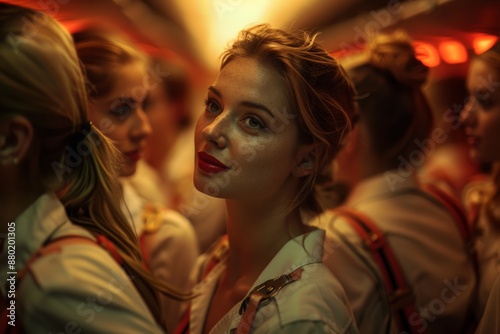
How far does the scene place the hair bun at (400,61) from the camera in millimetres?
1755

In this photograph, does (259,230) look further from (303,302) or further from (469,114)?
(469,114)

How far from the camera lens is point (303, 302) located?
3.95 feet

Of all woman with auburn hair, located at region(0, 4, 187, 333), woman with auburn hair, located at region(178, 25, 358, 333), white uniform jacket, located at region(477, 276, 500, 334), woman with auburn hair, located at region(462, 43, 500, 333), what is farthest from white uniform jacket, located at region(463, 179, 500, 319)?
woman with auburn hair, located at region(0, 4, 187, 333)

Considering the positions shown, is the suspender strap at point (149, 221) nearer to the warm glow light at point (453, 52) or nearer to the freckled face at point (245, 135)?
the freckled face at point (245, 135)

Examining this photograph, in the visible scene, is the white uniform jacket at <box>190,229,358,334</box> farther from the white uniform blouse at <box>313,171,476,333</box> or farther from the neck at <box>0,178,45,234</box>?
the neck at <box>0,178,45,234</box>

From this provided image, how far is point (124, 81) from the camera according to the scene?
5.40 ft

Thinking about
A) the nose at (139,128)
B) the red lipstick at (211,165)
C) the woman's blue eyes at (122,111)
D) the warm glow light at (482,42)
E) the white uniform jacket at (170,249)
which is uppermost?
the warm glow light at (482,42)

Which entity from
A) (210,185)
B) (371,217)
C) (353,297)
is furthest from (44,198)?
(371,217)

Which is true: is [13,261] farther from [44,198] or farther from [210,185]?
[210,185]

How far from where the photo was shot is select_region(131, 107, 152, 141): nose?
5.37 feet

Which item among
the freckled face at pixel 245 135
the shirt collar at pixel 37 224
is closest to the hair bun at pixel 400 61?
the freckled face at pixel 245 135

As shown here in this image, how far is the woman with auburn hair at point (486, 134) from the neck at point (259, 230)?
62cm

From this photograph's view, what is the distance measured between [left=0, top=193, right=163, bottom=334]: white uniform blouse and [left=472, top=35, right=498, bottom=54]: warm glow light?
1.18 m

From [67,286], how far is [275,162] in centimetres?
49
